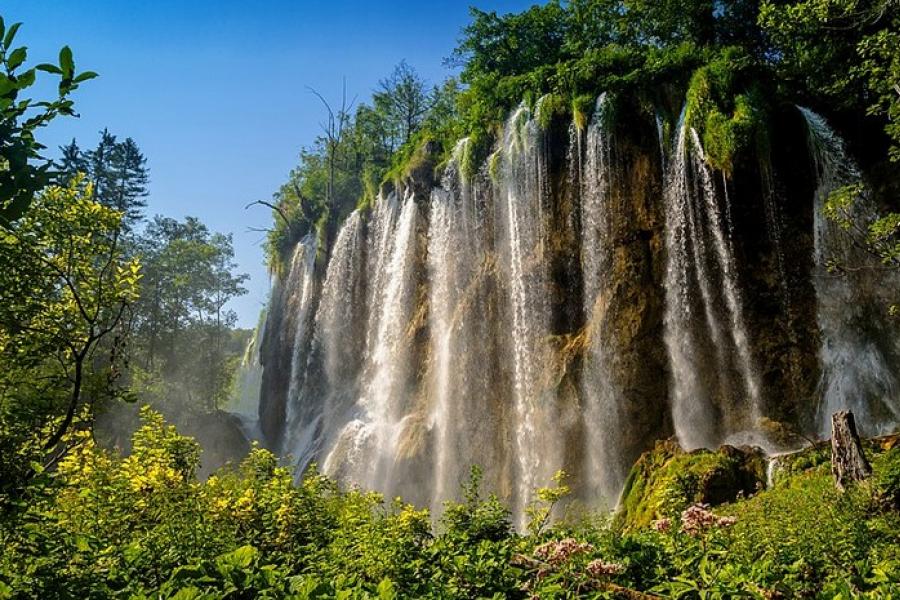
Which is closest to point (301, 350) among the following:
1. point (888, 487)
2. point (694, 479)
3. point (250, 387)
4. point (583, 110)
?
point (583, 110)

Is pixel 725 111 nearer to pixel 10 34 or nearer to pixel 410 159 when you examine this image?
pixel 410 159

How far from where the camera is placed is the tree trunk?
26.9 ft

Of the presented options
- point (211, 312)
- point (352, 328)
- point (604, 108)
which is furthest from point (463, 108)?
point (211, 312)

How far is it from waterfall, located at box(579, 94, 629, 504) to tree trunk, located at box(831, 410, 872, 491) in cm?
702

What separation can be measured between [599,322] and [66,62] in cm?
1591

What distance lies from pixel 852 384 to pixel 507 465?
32.3 feet

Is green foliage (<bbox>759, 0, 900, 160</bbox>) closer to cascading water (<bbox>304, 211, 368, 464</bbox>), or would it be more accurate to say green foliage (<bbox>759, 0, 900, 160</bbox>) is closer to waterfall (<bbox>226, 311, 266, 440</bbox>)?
cascading water (<bbox>304, 211, 368, 464</bbox>)

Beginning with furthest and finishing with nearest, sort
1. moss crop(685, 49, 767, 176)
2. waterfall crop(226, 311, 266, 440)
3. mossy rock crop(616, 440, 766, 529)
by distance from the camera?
waterfall crop(226, 311, 266, 440)
moss crop(685, 49, 767, 176)
mossy rock crop(616, 440, 766, 529)

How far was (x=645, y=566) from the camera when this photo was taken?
368 centimetres

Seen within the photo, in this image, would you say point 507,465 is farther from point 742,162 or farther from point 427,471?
point 742,162

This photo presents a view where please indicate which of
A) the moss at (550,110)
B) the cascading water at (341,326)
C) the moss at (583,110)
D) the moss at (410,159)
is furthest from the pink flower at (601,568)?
the cascading water at (341,326)

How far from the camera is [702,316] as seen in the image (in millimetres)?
15906

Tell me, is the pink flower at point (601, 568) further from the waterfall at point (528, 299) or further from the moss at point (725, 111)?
the moss at point (725, 111)

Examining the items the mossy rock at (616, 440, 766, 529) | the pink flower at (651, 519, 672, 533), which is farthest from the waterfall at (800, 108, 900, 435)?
the pink flower at (651, 519, 672, 533)
